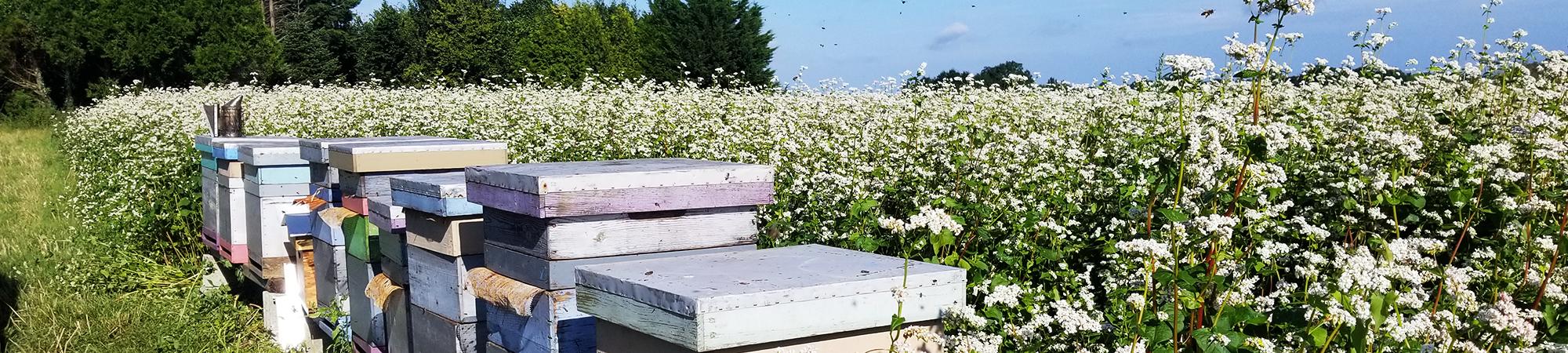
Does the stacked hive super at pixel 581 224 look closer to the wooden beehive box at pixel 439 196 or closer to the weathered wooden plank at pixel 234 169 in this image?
the wooden beehive box at pixel 439 196

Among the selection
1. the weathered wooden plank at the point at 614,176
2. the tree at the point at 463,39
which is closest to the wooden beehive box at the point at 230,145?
the weathered wooden plank at the point at 614,176

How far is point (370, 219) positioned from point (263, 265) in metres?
2.17

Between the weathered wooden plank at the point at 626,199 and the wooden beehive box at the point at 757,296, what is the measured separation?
424 millimetres

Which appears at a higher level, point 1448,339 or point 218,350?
point 1448,339

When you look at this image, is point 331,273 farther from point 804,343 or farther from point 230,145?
point 804,343

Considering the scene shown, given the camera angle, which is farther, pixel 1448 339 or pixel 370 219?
pixel 370 219

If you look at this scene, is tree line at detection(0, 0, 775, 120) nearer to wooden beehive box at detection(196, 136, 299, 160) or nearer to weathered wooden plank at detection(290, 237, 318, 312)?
wooden beehive box at detection(196, 136, 299, 160)

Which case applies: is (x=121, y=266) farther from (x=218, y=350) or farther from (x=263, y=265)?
(x=263, y=265)

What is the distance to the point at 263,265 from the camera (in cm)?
620

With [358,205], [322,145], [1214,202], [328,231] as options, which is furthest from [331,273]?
[1214,202]

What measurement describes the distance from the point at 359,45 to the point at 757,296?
4761cm

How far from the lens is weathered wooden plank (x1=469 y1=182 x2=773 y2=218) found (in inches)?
116

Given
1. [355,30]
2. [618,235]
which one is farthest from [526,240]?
[355,30]

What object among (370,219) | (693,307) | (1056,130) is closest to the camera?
(693,307)
